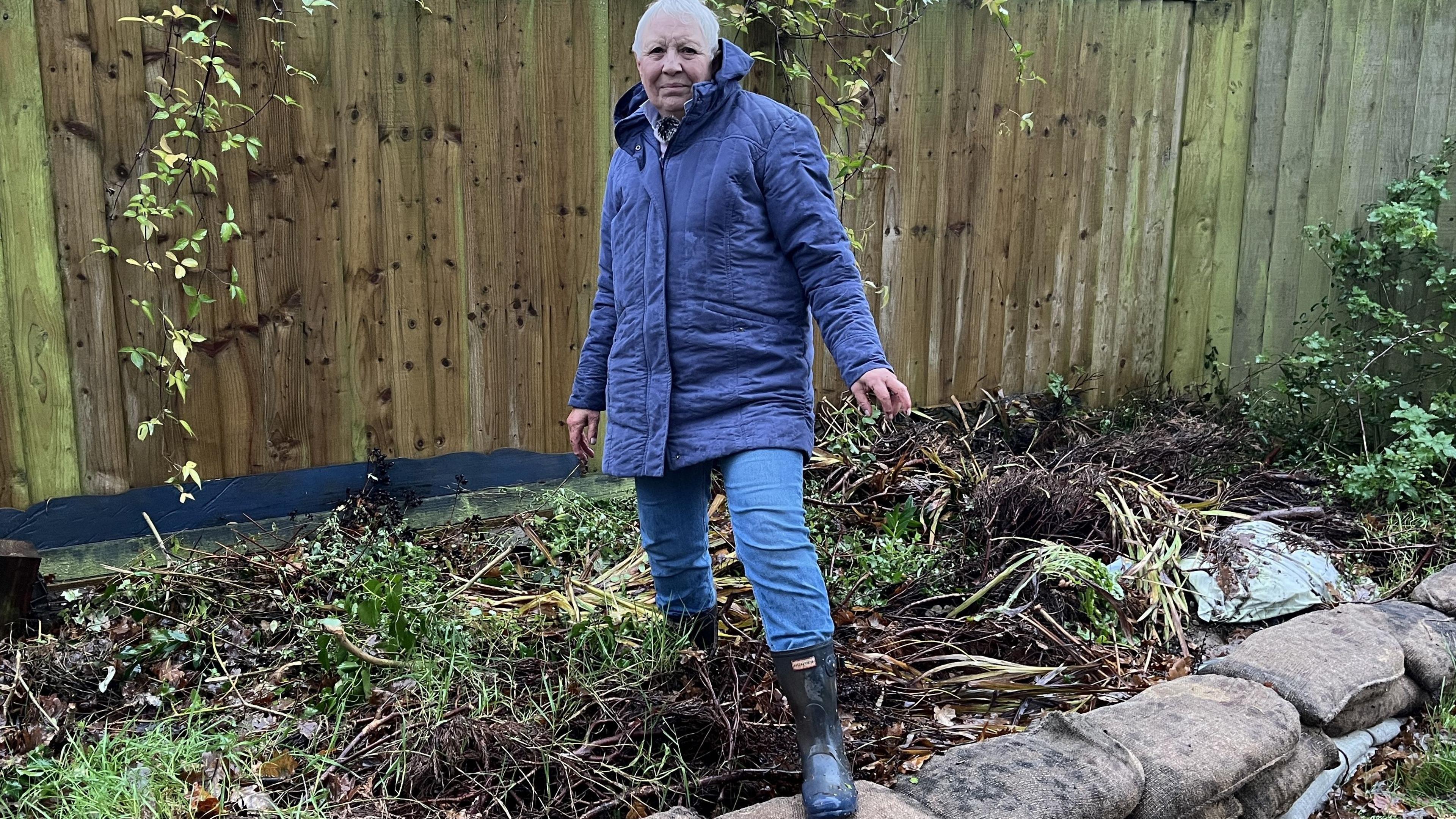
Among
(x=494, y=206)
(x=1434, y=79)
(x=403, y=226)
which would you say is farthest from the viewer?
(x=1434, y=79)

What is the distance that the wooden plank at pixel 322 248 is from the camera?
132 inches

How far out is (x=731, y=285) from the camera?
93.7 inches

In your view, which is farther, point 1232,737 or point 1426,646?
point 1426,646

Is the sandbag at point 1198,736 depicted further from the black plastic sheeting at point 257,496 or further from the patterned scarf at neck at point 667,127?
the black plastic sheeting at point 257,496

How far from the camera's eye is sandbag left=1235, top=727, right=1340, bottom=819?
8.24ft

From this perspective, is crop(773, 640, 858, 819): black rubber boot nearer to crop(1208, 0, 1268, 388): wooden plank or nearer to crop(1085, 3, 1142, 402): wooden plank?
crop(1085, 3, 1142, 402): wooden plank

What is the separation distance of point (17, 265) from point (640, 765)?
7.41ft

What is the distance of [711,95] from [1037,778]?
160 cm

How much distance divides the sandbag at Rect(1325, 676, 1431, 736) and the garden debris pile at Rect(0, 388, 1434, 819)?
432mm

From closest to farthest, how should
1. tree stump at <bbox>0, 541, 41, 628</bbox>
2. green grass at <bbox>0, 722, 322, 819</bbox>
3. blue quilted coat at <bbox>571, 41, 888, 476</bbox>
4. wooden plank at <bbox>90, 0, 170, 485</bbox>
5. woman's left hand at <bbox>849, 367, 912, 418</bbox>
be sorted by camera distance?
green grass at <bbox>0, 722, 322, 819</bbox>, woman's left hand at <bbox>849, 367, 912, 418</bbox>, blue quilted coat at <bbox>571, 41, 888, 476</bbox>, tree stump at <bbox>0, 541, 41, 628</bbox>, wooden plank at <bbox>90, 0, 170, 485</bbox>

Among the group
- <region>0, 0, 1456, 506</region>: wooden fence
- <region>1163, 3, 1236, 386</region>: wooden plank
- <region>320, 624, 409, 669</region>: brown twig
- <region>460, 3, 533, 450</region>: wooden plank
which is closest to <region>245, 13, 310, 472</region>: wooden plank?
<region>0, 0, 1456, 506</region>: wooden fence

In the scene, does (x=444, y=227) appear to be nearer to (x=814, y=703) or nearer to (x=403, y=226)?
(x=403, y=226)

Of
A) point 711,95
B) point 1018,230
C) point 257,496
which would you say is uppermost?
point 711,95

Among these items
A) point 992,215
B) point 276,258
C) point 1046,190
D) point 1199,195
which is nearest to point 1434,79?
point 1199,195
